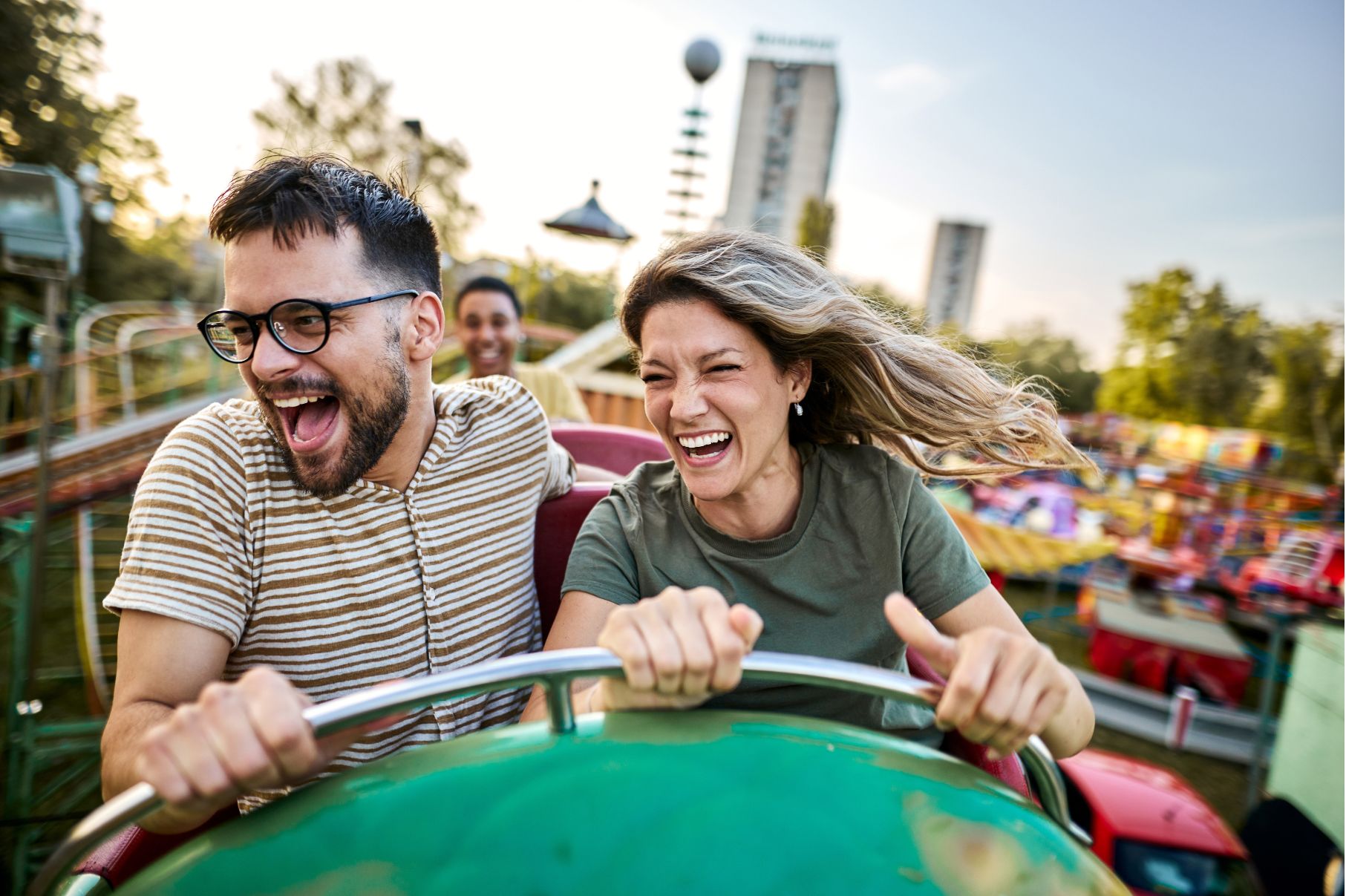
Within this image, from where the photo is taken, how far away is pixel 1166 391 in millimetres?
18047

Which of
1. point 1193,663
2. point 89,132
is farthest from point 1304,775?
point 89,132

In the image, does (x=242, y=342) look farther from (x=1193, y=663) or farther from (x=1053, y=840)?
(x=1193, y=663)

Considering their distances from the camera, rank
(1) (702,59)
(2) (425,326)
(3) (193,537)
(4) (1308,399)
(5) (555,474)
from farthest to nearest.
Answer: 1. (4) (1308,399)
2. (1) (702,59)
3. (5) (555,474)
4. (2) (425,326)
5. (3) (193,537)

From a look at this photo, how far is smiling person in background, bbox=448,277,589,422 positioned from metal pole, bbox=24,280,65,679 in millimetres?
1413

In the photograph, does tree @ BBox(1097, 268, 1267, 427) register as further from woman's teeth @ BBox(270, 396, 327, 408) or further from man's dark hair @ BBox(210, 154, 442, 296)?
woman's teeth @ BBox(270, 396, 327, 408)

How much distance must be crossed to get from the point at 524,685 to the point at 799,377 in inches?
37.0

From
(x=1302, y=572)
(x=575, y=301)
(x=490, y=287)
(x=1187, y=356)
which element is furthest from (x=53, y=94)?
(x=1187, y=356)

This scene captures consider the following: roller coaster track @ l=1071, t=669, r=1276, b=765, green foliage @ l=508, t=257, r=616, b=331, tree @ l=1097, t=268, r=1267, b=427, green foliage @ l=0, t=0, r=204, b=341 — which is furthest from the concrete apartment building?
roller coaster track @ l=1071, t=669, r=1276, b=765

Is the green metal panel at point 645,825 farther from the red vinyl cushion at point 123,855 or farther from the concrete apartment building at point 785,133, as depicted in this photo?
A: the concrete apartment building at point 785,133

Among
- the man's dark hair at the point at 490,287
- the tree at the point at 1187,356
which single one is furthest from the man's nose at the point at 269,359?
the tree at the point at 1187,356

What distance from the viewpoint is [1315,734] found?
10.8 ft

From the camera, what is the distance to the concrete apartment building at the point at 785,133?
3197 cm

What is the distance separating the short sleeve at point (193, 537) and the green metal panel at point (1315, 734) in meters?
3.81

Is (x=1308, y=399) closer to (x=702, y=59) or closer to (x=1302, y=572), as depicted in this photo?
(x=1302, y=572)
